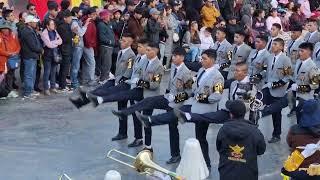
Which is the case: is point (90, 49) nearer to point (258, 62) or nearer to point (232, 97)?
point (258, 62)

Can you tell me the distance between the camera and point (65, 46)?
14.5 metres

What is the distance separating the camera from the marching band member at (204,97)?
9.51m

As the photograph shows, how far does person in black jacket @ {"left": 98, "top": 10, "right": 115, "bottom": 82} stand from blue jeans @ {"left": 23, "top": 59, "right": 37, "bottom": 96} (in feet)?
6.25

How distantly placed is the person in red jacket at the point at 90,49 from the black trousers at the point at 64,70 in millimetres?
598

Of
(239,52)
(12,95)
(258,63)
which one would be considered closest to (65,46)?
(12,95)

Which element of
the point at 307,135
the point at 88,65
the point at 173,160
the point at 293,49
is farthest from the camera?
the point at 88,65

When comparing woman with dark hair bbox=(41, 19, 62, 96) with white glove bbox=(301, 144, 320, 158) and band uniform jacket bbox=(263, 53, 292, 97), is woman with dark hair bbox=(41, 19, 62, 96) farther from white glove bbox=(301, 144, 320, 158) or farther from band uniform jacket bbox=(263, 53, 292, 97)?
white glove bbox=(301, 144, 320, 158)

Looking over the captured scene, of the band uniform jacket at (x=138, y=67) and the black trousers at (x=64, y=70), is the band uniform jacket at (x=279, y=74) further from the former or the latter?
the black trousers at (x=64, y=70)

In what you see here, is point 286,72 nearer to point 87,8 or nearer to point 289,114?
point 289,114

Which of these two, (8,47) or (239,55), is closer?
(239,55)

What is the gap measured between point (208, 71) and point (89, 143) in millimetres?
2767

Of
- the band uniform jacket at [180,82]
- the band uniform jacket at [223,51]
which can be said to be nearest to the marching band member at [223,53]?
the band uniform jacket at [223,51]

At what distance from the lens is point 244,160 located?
7.39 meters

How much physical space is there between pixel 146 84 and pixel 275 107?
2.18 metres
